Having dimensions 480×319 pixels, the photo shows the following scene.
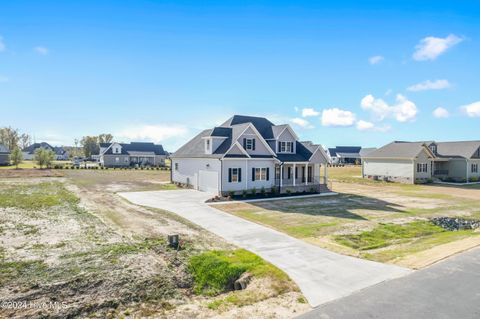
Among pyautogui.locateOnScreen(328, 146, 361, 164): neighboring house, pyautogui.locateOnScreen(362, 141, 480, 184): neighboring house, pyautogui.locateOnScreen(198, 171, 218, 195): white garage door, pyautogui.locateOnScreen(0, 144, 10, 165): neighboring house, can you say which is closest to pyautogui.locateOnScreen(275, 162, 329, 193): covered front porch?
pyautogui.locateOnScreen(198, 171, 218, 195): white garage door

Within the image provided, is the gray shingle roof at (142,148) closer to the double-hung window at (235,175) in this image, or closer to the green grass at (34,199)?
the green grass at (34,199)

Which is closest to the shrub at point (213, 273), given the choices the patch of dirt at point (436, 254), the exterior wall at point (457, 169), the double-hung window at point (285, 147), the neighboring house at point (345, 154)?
the patch of dirt at point (436, 254)

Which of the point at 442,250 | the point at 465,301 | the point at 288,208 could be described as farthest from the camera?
the point at 288,208

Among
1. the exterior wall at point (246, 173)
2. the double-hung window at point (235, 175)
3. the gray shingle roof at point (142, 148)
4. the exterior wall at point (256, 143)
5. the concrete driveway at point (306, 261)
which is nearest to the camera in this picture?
the concrete driveway at point (306, 261)

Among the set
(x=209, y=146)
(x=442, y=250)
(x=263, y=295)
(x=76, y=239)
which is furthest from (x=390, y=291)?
(x=209, y=146)

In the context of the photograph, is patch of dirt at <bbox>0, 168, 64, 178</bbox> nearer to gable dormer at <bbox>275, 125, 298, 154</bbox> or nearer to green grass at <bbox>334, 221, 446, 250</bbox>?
gable dormer at <bbox>275, 125, 298, 154</bbox>

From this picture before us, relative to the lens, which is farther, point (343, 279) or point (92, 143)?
point (92, 143)

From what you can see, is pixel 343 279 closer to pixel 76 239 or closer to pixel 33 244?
pixel 76 239

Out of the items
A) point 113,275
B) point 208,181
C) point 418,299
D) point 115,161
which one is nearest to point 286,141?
point 208,181
